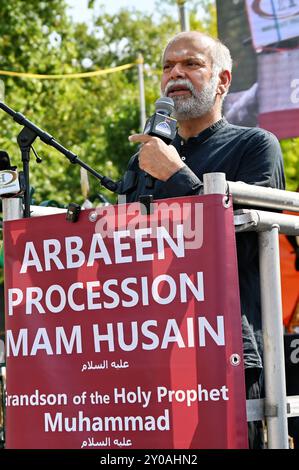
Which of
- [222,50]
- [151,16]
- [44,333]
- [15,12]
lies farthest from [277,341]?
[151,16]

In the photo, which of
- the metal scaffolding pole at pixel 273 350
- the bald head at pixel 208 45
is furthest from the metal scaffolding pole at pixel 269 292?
the bald head at pixel 208 45

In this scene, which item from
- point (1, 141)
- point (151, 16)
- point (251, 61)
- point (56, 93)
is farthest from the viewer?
point (151, 16)

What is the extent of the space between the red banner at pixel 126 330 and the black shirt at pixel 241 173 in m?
0.30

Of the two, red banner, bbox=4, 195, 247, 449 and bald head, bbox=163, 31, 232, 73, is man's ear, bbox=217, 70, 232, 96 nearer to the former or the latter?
bald head, bbox=163, 31, 232, 73

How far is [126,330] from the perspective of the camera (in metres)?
3.02

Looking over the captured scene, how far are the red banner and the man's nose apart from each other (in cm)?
94

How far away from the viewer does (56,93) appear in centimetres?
1938

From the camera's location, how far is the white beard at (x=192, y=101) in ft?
12.7

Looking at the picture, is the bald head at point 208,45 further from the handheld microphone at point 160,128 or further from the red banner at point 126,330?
the red banner at point 126,330

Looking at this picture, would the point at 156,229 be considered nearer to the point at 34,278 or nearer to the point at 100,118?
the point at 34,278

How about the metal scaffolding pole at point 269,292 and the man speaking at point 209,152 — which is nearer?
the metal scaffolding pole at point 269,292

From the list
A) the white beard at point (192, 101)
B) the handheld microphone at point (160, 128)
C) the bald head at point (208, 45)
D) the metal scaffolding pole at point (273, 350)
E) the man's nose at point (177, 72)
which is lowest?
the metal scaffolding pole at point (273, 350)

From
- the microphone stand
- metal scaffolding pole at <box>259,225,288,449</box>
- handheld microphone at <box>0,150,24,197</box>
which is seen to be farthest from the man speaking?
handheld microphone at <box>0,150,24,197</box>
